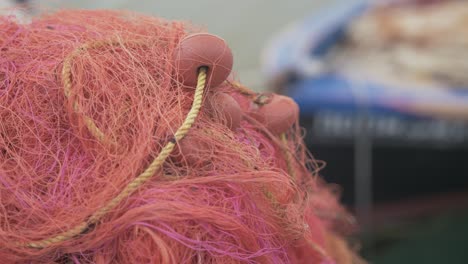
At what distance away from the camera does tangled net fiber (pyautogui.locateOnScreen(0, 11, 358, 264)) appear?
39cm

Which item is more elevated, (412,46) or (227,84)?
(227,84)

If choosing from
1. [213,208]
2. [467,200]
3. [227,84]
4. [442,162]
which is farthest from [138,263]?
[467,200]

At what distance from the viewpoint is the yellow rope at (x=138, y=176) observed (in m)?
0.38

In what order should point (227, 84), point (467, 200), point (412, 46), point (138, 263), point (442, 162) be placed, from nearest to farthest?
point (138, 263) → point (227, 84) → point (412, 46) → point (442, 162) → point (467, 200)

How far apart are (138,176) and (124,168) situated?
0.5 inches

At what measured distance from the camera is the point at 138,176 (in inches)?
15.6

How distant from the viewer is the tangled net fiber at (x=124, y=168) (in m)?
0.39

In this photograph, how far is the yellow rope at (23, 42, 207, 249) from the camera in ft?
1.26

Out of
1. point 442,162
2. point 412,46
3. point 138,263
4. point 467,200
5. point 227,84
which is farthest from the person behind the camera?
point 467,200

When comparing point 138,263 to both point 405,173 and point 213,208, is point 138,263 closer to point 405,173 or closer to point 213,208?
point 213,208

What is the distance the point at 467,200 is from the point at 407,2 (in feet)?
3.14

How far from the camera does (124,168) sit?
0.40 metres

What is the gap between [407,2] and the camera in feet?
7.22

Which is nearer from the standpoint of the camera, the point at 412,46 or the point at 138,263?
the point at 138,263
